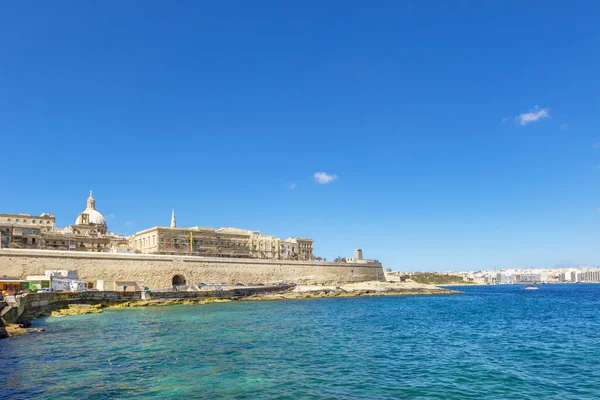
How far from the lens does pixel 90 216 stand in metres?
98.7

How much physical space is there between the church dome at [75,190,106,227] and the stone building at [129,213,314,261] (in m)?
17.6

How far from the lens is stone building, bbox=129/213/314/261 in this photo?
7569 centimetres

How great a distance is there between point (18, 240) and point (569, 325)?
7338cm

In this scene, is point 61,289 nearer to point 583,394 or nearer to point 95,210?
point 583,394

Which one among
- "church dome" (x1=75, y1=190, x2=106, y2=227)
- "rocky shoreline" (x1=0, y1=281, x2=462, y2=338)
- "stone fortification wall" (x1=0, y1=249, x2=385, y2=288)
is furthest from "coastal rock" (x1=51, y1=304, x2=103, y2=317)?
"church dome" (x1=75, y1=190, x2=106, y2=227)

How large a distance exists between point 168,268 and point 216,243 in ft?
70.3

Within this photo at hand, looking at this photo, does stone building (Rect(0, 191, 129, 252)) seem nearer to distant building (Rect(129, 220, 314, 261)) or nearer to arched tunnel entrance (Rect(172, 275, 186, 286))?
distant building (Rect(129, 220, 314, 261))

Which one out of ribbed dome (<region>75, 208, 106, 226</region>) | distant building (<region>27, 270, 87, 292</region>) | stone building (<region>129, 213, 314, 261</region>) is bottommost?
distant building (<region>27, 270, 87, 292</region>)

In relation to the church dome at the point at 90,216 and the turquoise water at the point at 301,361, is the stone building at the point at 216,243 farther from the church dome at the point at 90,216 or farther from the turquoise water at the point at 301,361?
the turquoise water at the point at 301,361

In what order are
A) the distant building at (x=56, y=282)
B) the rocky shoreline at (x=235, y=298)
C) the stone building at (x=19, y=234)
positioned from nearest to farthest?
the rocky shoreline at (x=235, y=298), the distant building at (x=56, y=282), the stone building at (x=19, y=234)

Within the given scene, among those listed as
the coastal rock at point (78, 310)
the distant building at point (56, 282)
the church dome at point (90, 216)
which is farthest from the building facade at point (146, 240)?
the coastal rock at point (78, 310)

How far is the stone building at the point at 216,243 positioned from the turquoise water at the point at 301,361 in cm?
4716

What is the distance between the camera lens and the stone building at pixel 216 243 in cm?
7569

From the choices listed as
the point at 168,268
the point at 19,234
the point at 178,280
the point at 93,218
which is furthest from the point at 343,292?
the point at 93,218
